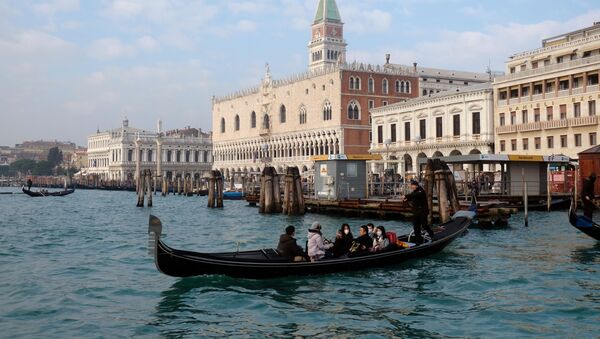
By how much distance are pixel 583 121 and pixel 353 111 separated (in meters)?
23.6

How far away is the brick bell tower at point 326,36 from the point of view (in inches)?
3784

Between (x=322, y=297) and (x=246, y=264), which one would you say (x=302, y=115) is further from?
(x=322, y=297)

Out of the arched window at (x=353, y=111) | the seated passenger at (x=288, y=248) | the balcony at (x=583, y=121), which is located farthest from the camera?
the arched window at (x=353, y=111)

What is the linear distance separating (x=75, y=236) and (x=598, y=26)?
108ft

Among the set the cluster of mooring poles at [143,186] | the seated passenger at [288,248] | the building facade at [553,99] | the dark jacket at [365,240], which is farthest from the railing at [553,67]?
the seated passenger at [288,248]

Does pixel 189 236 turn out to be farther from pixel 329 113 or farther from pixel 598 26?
pixel 329 113

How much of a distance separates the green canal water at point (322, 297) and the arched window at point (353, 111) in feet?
127

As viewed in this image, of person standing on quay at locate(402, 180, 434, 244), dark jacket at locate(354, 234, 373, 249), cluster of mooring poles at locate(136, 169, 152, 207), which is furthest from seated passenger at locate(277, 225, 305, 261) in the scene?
cluster of mooring poles at locate(136, 169, 152, 207)

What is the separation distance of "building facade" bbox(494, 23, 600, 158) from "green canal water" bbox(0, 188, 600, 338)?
19715 millimetres

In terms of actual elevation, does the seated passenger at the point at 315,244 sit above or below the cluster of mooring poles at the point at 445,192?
below

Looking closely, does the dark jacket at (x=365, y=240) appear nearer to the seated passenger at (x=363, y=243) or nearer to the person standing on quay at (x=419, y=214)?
the seated passenger at (x=363, y=243)

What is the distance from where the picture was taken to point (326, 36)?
3782 inches

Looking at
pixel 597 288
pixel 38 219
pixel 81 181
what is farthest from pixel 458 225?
pixel 81 181

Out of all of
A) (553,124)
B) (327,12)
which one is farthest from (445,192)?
(327,12)
